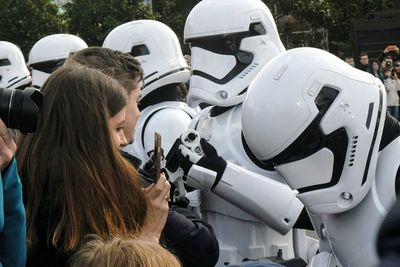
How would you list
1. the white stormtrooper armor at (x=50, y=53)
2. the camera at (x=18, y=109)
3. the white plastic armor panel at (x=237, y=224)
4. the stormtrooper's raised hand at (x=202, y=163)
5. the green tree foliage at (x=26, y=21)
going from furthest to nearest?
the green tree foliage at (x=26, y=21), the white stormtrooper armor at (x=50, y=53), the white plastic armor panel at (x=237, y=224), the stormtrooper's raised hand at (x=202, y=163), the camera at (x=18, y=109)

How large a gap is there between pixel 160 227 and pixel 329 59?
0.77m

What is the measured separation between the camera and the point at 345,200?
93.3 inches

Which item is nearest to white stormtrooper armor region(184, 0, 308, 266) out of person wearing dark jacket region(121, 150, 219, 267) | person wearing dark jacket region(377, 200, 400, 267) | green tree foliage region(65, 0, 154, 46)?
person wearing dark jacket region(121, 150, 219, 267)

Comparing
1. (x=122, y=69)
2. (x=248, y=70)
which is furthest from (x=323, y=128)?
(x=248, y=70)

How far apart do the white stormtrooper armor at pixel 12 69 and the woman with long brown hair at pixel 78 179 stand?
6.00 m

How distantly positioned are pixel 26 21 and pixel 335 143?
16.4m

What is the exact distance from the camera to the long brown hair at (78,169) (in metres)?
2.10

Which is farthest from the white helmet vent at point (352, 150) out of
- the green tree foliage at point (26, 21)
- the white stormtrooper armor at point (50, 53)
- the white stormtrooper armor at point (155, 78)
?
the green tree foliage at point (26, 21)

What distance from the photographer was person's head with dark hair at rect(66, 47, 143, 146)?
101 inches

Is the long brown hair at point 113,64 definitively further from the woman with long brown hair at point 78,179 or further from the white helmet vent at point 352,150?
the white helmet vent at point 352,150

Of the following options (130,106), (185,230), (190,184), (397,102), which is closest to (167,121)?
(190,184)

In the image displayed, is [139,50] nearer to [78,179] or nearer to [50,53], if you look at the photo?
[50,53]

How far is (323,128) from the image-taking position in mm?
2371

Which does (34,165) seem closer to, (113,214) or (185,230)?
(113,214)
